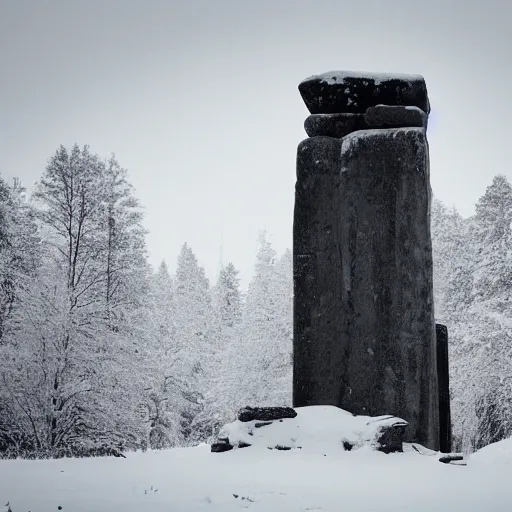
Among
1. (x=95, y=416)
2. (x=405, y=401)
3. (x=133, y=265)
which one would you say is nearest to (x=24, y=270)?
(x=133, y=265)

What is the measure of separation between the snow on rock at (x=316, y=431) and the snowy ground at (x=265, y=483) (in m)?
0.05

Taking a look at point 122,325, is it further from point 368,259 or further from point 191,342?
point 368,259

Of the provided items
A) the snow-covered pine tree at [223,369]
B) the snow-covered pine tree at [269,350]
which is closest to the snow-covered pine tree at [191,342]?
the snow-covered pine tree at [223,369]

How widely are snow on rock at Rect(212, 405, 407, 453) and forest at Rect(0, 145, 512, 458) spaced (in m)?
7.04

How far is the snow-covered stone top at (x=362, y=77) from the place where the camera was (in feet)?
18.6

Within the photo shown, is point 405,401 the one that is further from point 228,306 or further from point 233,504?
point 228,306

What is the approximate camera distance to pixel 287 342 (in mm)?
17578

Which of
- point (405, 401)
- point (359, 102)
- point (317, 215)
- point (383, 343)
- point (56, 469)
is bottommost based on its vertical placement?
point (56, 469)

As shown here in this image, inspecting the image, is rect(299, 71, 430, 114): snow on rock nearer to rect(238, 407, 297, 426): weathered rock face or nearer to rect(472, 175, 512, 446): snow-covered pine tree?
rect(238, 407, 297, 426): weathered rock face

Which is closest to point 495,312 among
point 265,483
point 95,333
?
point 95,333

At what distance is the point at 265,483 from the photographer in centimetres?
345

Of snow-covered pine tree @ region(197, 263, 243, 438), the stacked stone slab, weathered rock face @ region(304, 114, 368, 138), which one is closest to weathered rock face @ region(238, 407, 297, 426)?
the stacked stone slab

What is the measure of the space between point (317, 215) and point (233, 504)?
315 centimetres

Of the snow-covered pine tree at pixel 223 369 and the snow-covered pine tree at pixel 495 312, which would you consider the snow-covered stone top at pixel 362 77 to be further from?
the snow-covered pine tree at pixel 223 369
